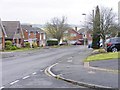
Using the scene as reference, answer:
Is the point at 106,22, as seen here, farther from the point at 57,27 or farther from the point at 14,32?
the point at 57,27

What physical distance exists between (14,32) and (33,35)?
2065 centimetres

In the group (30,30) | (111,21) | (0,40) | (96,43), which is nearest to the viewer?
(111,21)

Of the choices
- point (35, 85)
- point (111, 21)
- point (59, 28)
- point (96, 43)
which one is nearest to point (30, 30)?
point (59, 28)

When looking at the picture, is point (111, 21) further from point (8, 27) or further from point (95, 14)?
point (8, 27)

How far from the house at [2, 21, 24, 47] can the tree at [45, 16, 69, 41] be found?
1937cm

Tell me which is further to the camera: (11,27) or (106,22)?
(11,27)

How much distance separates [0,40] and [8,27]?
407 inches

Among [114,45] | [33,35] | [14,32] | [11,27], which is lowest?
[114,45]

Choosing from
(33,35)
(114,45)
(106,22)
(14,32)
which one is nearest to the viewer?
(114,45)

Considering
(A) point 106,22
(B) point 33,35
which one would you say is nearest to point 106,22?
(A) point 106,22

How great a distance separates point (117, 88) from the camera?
1084 cm

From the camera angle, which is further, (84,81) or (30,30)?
(30,30)

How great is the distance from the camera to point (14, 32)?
6856 cm

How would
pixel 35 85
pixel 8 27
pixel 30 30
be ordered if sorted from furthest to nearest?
pixel 30 30, pixel 8 27, pixel 35 85
